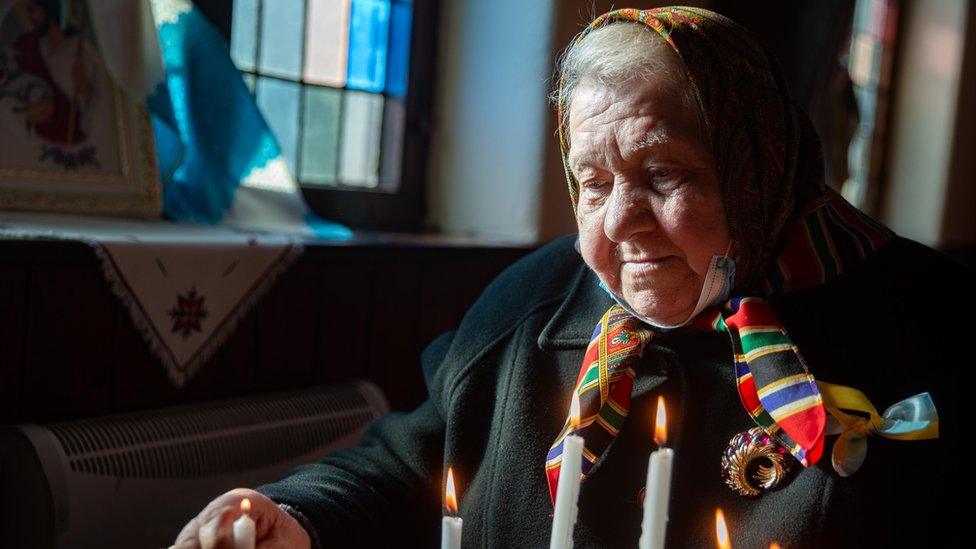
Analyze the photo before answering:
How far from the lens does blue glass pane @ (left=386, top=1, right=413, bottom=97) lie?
256cm

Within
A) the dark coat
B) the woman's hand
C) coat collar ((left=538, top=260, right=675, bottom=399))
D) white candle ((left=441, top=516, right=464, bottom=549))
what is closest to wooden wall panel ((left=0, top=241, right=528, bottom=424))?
the dark coat

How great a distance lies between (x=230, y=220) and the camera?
1992 mm

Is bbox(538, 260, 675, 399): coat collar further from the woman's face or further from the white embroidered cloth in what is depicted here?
the white embroidered cloth

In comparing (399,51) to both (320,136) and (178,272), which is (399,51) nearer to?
(320,136)

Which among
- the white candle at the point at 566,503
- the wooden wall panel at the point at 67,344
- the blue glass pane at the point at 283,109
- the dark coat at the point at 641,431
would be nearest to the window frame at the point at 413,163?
the blue glass pane at the point at 283,109

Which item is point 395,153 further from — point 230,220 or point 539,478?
point 539,478

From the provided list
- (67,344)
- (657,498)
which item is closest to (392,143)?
(67,344)

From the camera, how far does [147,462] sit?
1.51 metres

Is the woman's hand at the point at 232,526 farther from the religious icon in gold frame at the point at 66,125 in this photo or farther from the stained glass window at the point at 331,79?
the stained glass window at the point at 331,79

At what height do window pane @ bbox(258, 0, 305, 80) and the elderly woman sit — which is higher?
window pane @ bbox(258, 0, 305, 80)

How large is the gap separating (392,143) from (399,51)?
26 centimetres

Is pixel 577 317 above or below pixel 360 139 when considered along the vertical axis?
below

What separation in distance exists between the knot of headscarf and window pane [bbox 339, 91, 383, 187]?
1.45 meters

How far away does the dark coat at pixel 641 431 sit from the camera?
3.30 ft
